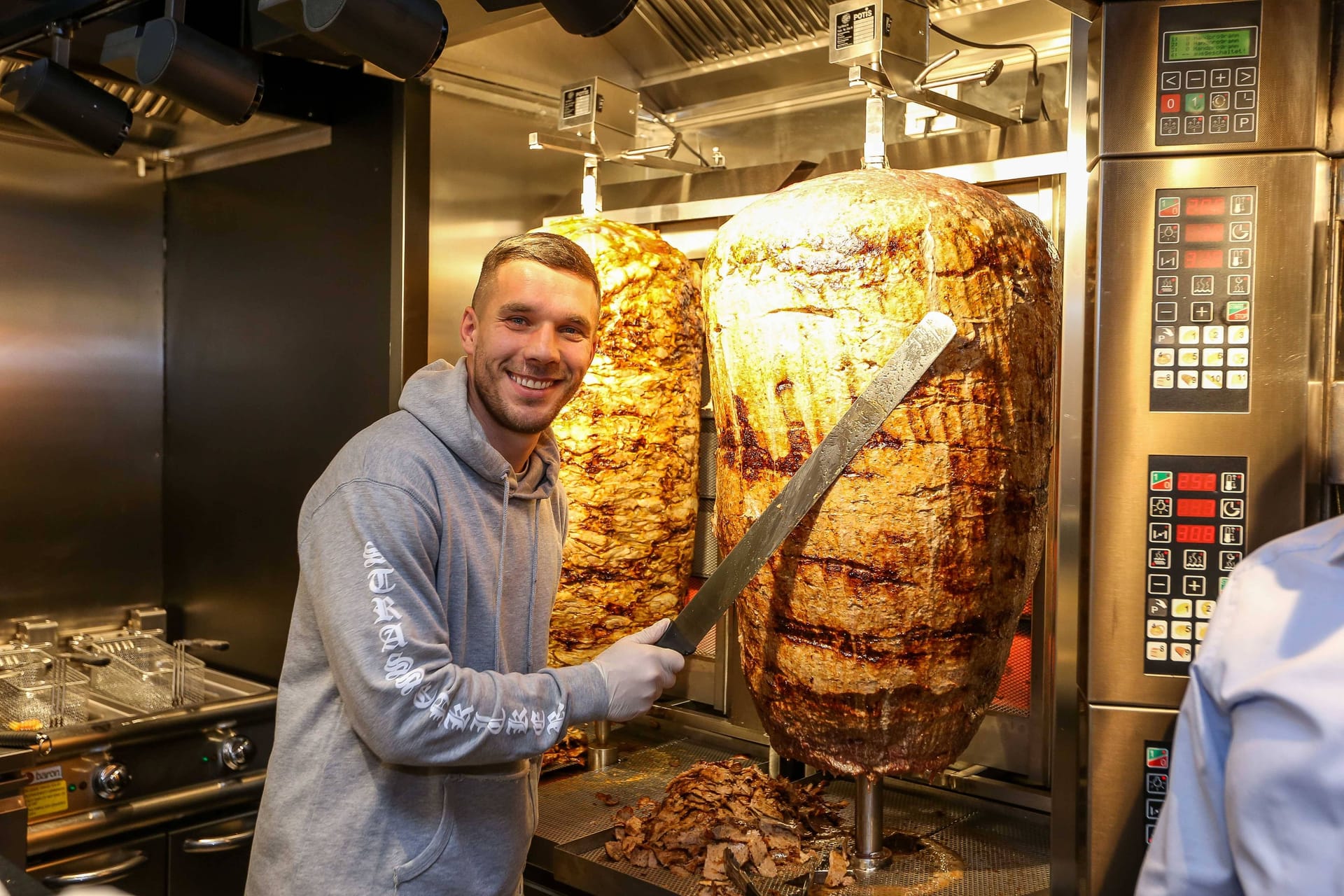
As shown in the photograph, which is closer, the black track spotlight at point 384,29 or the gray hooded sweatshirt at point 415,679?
the gray hooded sweatshirt at point 415,679

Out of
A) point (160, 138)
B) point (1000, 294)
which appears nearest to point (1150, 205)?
point (1000, 294)

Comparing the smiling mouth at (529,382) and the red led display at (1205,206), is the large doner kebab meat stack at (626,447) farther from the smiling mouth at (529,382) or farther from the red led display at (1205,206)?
the red led display at (1205,206)

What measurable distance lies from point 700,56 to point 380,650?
198 centimetres

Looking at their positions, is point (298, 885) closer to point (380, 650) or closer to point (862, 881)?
point (380, 650)

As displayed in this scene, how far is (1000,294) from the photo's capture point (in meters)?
1.79

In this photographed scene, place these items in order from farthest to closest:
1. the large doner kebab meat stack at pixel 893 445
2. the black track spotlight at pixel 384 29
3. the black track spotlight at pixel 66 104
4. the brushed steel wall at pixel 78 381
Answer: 1. the brushed steel wall at pixel 78 381
2. the black track spotlight at pixel 66 104
3. the black track spotlight at pixel 384 29
4. the large doner kebab meat stack at pixel 893 445

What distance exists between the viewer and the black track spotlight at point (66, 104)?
2.49m

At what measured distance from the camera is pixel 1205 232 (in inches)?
58.7

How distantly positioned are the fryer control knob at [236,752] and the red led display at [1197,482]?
2582mm

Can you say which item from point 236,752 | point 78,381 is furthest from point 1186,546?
point 78,381

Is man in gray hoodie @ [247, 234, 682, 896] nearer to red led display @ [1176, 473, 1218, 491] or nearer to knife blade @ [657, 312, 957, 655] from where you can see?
knife blade @ [657, 312, 957, 655]

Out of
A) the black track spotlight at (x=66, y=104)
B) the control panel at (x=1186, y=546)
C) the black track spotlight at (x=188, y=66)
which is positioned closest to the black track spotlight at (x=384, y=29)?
the black track spotlight at (x=188, y=66)

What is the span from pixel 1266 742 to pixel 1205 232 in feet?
2.32

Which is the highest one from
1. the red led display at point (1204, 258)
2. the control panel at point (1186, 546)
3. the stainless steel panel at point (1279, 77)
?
the stainless steel panel at point (1279, 77)
